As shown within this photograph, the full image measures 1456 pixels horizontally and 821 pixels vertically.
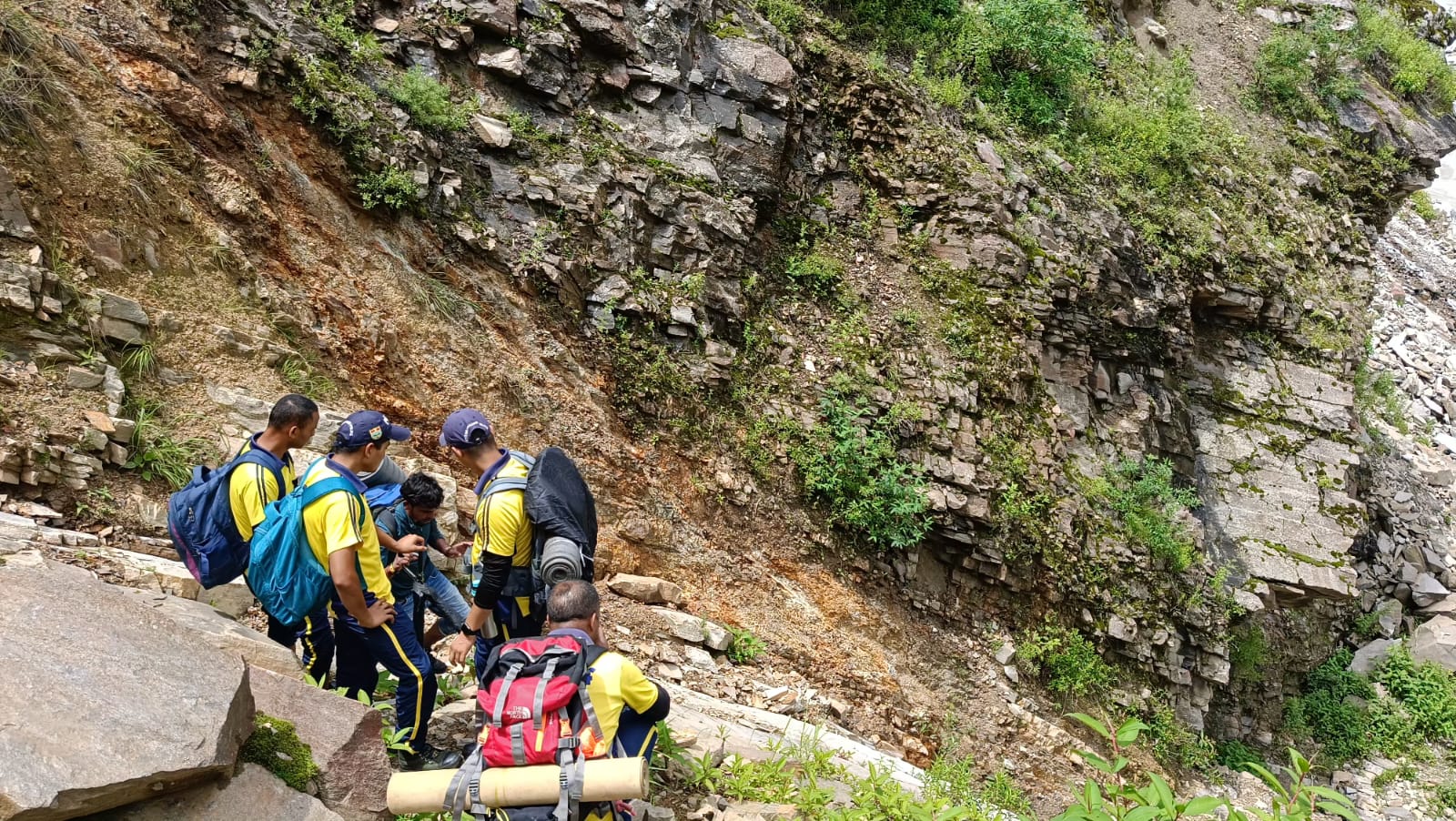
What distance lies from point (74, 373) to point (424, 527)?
240cm

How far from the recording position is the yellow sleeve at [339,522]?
3523 mm

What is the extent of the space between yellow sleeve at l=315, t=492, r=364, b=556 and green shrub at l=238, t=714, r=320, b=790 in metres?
0.66

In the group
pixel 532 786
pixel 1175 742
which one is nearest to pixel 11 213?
pixel 532 786

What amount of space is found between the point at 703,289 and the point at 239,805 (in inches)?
250

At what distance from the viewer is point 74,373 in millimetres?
5031

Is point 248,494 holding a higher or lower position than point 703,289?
higher

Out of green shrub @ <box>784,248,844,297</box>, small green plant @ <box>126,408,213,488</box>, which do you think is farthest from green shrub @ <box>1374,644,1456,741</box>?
small green plant @ <box>126,408,213,488</box>

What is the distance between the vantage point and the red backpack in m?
2.94

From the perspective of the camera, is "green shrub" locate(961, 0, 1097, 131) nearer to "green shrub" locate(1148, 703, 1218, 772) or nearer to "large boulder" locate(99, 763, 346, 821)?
"green shrub" locate(1148, 703, 1218, 772)

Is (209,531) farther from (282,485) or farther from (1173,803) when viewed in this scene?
(1173,803)

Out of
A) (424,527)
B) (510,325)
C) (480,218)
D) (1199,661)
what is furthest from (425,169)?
(1199,661)

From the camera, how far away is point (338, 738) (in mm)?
3309

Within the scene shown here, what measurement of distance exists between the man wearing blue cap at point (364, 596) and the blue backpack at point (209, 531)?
347mm

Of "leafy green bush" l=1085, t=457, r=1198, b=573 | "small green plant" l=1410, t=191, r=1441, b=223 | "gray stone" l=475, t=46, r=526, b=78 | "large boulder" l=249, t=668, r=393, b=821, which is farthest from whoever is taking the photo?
"small green plant" l=1410, t=191, r=1441, b=223
